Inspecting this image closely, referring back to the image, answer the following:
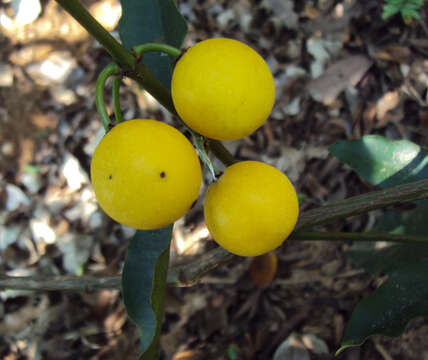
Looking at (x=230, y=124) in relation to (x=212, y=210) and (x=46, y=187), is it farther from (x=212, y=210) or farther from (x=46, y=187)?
(x=46, y=187)

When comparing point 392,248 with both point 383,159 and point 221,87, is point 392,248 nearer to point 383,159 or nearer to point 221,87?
point 383,159

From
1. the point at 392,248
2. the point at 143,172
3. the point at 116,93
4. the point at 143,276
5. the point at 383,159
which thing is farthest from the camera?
the point at 392,248

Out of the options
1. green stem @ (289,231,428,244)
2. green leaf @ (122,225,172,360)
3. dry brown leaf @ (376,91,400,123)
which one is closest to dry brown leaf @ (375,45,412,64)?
dry brown leaf @ (376,91,400,123)

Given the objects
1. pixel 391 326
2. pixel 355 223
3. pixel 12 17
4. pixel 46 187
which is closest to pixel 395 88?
pixel 355 223

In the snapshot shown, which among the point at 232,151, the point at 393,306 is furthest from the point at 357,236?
the point at 232,151

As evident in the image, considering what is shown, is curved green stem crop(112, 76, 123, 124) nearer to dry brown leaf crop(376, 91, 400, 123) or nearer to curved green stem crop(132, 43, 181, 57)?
curved green stem crop(132, 43, 181, 57)

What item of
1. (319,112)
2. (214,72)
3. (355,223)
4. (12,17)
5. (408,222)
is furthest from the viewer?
(12,17)
